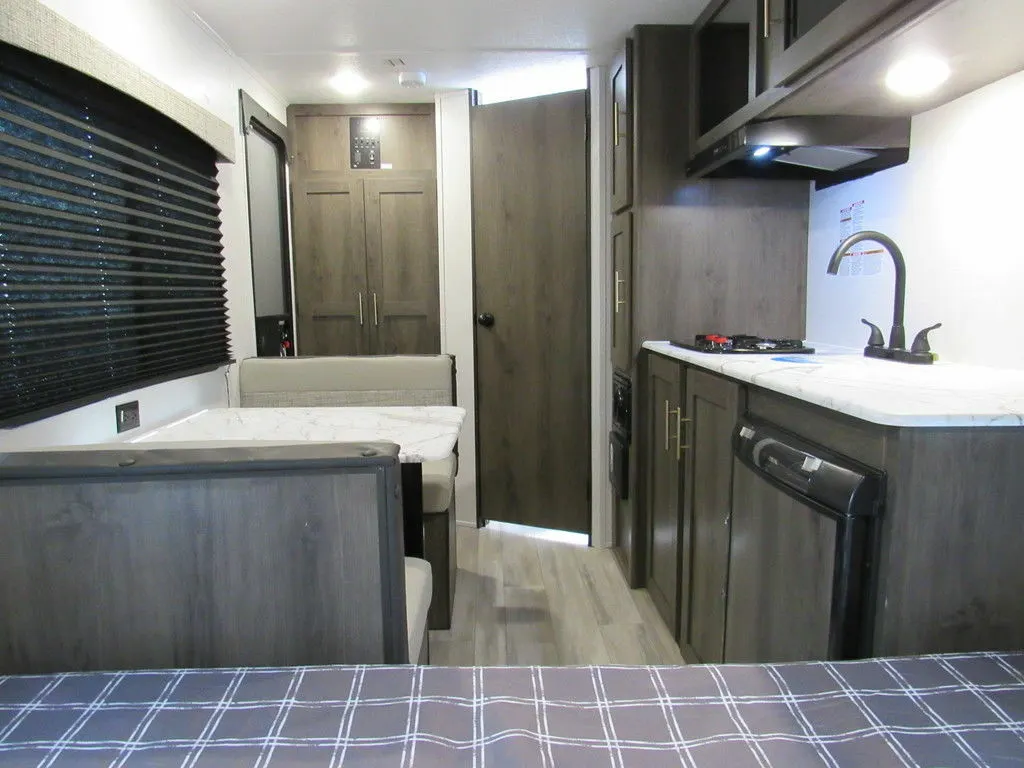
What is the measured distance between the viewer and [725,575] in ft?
5.58

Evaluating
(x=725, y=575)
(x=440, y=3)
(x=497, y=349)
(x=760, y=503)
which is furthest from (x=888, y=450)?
(x=497, y=349)

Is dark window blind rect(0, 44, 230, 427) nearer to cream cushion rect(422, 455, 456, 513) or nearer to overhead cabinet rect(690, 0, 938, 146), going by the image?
cream cushion rect(422, 455, 456, 513)

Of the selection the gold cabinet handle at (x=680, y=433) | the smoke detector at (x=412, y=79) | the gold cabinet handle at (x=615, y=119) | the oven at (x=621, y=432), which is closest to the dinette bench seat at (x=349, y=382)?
the oven at (x=621, y=432)

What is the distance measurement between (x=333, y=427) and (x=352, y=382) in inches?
34.7

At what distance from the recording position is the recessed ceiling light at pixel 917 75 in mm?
1478

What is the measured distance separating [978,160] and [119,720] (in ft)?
6.80

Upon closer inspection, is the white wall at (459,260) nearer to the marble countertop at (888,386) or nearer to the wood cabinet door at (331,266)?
the wood cabinet door at (331,266)

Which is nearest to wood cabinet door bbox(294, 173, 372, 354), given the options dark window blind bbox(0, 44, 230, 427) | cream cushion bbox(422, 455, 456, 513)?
dark window blind bbox(0, 44, 230, 427)

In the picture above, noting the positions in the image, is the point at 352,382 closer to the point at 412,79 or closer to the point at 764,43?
the point at 412,79

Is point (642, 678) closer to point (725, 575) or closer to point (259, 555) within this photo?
point (259, 555)

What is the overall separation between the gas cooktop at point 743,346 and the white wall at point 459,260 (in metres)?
1.47

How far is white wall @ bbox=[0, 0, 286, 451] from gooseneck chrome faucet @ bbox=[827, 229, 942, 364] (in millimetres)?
2054

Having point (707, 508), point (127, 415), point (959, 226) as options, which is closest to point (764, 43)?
point (959, 226)

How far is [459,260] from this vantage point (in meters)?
3.47
